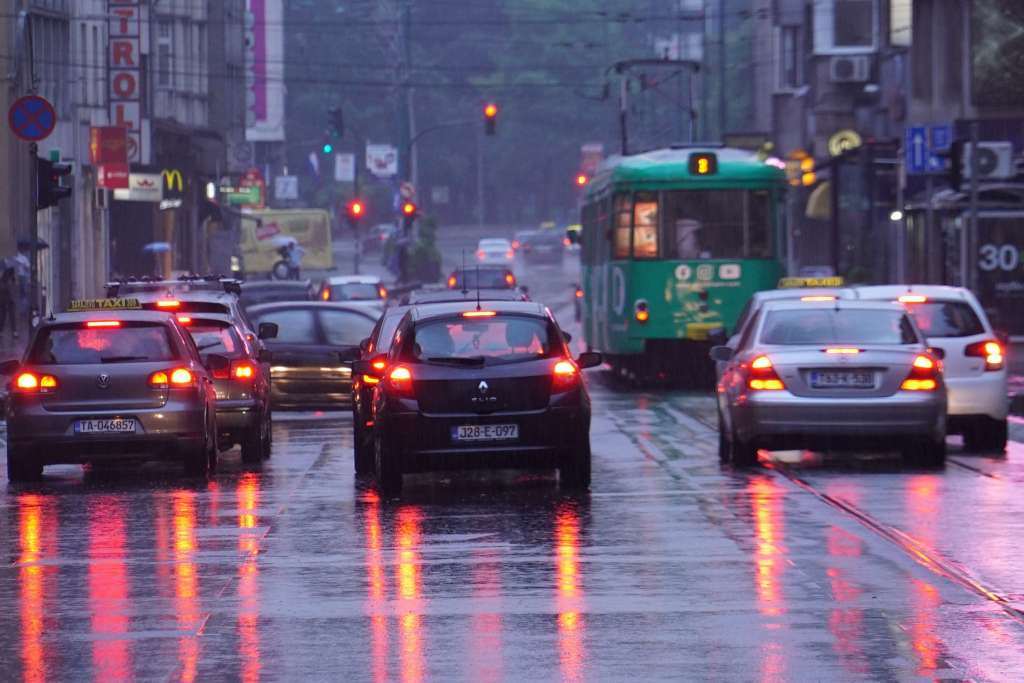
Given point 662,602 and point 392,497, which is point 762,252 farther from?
point 662,602

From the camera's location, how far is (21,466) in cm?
2005

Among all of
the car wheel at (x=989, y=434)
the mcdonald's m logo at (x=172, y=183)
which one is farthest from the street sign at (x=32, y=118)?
the mcdonald's m logo at (x=172, y=183)

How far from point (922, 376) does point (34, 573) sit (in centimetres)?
849

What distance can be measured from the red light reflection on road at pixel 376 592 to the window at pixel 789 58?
Result: 61.6 m

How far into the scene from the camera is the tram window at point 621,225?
35531 mm

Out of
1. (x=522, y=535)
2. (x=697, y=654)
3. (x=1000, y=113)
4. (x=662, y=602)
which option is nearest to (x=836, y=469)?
(x=522, y=535)

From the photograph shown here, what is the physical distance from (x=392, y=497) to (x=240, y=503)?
1098mm

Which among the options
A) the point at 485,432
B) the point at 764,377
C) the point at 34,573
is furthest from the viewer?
the point at 764,377

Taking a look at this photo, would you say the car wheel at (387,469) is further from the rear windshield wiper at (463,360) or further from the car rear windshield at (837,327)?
the car rear windshield at (837,327)

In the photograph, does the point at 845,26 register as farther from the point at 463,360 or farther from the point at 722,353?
the point at 463,360

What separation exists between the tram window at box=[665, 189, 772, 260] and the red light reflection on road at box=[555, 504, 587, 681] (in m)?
18.6

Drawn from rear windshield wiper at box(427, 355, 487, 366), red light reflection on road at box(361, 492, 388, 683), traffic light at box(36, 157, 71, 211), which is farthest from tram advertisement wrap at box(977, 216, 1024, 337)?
red light reflection on road at box(361, 492, 388, 683)

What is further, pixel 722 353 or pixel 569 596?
pixel 722 353

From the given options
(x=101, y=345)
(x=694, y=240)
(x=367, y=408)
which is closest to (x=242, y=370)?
(x=367, y=408)
